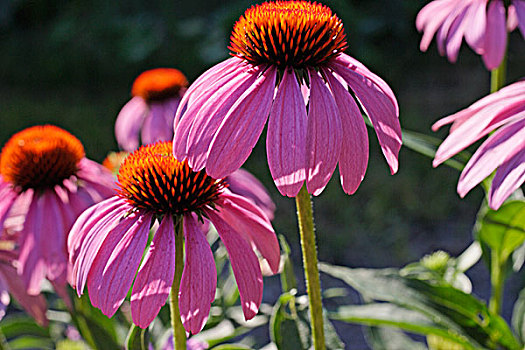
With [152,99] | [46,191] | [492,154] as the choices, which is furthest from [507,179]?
[152,99]

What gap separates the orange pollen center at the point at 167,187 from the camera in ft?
1.93

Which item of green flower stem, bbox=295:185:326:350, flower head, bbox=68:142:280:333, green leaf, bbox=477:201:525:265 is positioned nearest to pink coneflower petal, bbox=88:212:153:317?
flower head, bbox=68:142:280:333

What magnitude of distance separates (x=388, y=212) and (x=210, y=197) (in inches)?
69.1

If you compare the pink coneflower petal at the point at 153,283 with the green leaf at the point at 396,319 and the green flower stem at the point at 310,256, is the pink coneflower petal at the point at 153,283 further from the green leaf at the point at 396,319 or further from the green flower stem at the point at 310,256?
the green leaf at the point at 396,319

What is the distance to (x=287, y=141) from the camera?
0.51 metres

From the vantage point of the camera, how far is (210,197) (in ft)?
2.00

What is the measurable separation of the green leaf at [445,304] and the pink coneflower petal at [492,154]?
25cm

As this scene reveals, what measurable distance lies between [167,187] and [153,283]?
0.09 m

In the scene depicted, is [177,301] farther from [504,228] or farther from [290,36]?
[504,228]

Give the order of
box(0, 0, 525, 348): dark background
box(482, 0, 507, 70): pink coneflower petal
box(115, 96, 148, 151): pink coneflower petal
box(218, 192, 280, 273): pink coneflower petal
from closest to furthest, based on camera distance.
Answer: box(218, 192, 280, 273): pink coneflower petal → box(482, 0, 507, 70): pink coneflower petal → box(115, 96, 148, 151): pink coneflower petal → box(0, 0, 525, 348): dark background

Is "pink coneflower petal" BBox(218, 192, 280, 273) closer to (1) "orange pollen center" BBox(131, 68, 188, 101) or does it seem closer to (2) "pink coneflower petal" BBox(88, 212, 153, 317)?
(2) "pink coneflower petal" BBox(88, 212, 153, 317)

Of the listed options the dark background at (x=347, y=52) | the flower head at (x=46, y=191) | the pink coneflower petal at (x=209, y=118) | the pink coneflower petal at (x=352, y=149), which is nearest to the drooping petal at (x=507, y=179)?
the pink coneflower petal at (x=352, y=149)

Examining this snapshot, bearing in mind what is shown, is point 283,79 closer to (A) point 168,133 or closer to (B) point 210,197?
(B) point 210,197

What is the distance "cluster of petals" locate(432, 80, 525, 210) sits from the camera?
0.55 m
